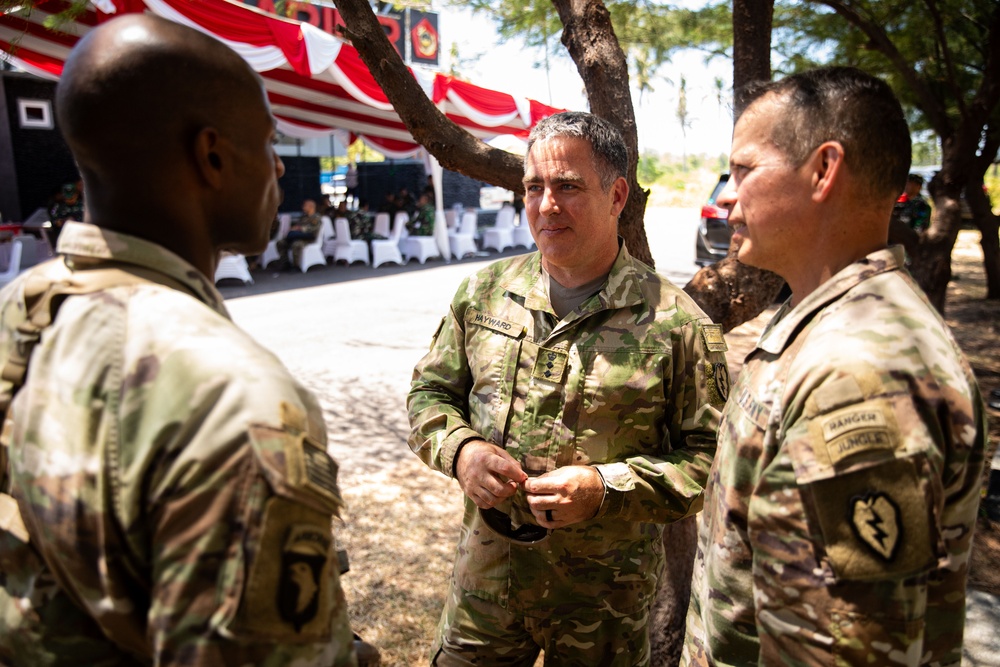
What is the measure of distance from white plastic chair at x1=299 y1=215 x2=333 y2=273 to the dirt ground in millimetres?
7892

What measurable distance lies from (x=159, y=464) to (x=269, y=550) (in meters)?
0.17

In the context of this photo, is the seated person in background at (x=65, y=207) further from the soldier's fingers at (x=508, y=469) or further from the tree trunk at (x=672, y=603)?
the soldier's fingers at (x=508, y=469)

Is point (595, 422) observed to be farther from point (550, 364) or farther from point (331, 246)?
point (331, 246)

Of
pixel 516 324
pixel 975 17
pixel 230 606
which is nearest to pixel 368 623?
pixel 516 324

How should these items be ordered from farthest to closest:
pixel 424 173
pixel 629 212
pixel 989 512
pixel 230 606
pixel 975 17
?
pixel 424 173 < pixel 975 17 < pixel 989 512 < pixel 629 212 < pixel 230 606

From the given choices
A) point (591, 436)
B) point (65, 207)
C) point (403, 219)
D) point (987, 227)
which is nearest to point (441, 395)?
point (591, 436)

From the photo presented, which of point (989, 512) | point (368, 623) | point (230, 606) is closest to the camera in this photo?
point (230, 606)

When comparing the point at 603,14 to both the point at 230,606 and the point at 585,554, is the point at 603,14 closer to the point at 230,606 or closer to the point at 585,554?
the point at 585,554

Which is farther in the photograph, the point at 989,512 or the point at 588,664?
the point at 989,512

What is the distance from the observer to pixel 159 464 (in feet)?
2.99

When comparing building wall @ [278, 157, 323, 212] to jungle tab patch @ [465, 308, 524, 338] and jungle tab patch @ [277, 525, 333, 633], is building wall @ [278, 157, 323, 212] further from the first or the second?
jungle tab patch @ [277, 525, 333, 633]

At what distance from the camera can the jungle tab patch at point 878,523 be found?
1118mm

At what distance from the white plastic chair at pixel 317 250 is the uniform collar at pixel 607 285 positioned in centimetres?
1158

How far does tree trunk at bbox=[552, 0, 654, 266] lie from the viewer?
3.01 meters
